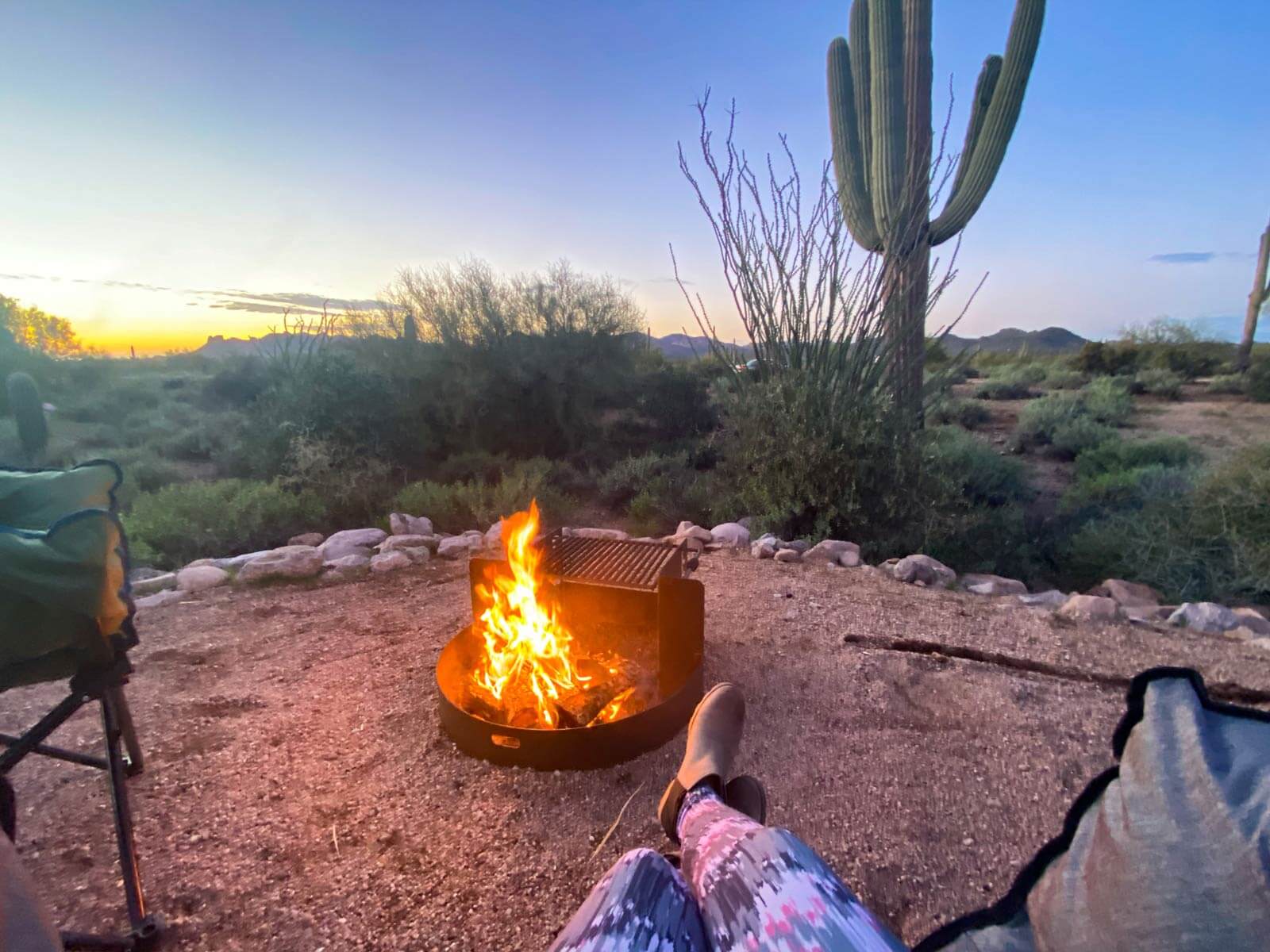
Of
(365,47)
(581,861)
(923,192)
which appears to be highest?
(365,47)

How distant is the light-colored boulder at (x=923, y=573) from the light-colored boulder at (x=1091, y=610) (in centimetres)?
59

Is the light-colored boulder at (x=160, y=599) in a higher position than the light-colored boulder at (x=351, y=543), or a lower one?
lower

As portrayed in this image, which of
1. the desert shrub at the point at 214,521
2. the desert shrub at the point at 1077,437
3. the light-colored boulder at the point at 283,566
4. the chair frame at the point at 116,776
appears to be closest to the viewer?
the chair frame at the point at 116,776

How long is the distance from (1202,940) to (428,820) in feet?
5.42

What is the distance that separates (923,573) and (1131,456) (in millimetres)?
4626

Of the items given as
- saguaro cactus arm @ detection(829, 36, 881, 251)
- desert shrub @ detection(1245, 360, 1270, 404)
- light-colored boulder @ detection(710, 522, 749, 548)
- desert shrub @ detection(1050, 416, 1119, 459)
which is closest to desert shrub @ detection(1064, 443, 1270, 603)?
light-colored boulder @ detection(710, 522, 749, 548)

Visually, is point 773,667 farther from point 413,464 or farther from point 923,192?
point 413,464

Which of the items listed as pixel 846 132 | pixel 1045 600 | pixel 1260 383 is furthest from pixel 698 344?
pixel 1260 383

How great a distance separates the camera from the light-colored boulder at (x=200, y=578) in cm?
349

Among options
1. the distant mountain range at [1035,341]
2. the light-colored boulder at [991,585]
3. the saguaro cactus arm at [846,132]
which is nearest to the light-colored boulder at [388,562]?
the light-colored boulder at [991,585]

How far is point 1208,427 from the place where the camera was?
8453mm

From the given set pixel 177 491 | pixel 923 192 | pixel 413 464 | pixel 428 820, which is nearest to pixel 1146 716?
pixel 428 820

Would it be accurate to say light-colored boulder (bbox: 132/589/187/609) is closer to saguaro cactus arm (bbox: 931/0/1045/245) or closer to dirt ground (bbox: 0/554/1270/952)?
dirt ground (bbox: 0/554/1270/952)

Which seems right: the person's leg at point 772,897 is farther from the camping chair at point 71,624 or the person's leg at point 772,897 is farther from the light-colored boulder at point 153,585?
the light-colored boulder at point 153,585
